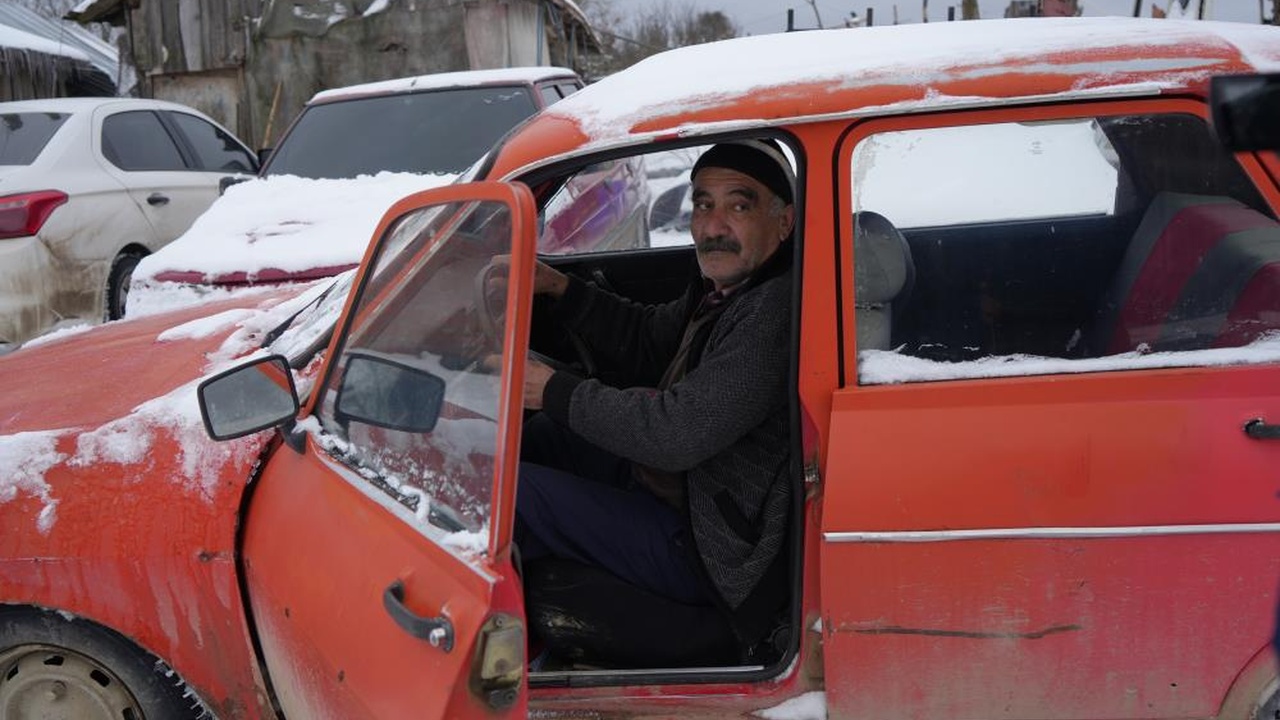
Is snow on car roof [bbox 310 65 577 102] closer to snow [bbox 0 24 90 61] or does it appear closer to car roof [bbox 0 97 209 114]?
car roof [bbox 0 97 209 114]

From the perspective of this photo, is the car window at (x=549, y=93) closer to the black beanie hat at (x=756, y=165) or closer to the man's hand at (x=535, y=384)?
the black beanie hat at (x=756, y=165)

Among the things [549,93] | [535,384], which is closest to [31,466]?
[535,384]

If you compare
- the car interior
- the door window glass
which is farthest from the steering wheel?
the car interior

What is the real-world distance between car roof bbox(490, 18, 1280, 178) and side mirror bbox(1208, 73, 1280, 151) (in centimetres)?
72

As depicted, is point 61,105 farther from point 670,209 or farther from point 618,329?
point 618,329

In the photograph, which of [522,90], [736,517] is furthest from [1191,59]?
[522,90]

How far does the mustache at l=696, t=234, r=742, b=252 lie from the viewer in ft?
8.13

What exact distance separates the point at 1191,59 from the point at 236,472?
77.5 inches

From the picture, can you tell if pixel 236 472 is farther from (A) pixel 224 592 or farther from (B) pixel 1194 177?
(B) pixel 1194 177

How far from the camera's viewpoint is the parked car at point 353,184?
4672 mm

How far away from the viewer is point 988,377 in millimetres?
1886

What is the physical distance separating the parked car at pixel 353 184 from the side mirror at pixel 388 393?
1982 millimetres

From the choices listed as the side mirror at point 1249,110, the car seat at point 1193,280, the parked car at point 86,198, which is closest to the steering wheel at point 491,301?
the side mirror at point 1249,110

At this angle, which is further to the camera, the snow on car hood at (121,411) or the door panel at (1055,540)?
the snow on car hood at (121,411)
